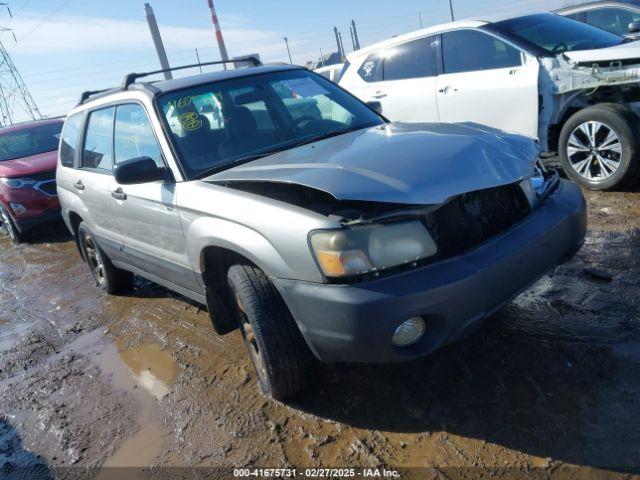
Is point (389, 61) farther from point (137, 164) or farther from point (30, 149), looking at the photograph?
point (30, 149)

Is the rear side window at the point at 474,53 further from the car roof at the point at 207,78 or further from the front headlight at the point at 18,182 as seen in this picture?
the front headlight at the point at 18,182

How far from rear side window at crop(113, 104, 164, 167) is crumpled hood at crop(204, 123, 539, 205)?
0.69 meters

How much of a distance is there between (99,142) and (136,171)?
149 centimetres

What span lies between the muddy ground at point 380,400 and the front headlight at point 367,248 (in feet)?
2.73

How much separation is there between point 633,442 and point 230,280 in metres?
1.89

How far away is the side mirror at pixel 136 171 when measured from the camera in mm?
2779

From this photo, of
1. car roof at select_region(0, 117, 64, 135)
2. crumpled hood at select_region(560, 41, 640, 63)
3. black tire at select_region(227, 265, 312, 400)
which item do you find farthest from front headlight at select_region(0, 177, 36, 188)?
crumpled hood at select_region(560, 41, 640, 63)

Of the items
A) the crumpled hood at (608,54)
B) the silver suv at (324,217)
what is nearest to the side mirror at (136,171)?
the silver suv at (324,217)

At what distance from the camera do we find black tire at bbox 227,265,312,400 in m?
2.42

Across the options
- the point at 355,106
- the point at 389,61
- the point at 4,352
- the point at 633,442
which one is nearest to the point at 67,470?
the point at 4,352

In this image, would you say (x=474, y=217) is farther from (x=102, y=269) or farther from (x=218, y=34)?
(x=218, y=34)

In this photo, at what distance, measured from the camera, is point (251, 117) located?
329cm

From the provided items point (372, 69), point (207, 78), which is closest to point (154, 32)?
point (372, 69)

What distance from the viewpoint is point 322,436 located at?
2.43 metres
